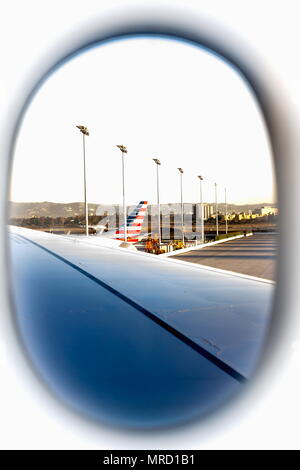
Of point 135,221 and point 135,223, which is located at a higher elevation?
point 135,221

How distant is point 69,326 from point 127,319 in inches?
8.3

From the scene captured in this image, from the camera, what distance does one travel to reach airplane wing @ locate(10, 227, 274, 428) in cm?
113

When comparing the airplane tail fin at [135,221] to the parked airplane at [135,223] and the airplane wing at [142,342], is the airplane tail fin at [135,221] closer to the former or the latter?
the parked airplane at [135,223]

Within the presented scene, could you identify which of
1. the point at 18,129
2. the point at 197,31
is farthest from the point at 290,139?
the point at 18,129

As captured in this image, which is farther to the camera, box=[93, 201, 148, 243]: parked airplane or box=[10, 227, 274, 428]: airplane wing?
box=[93, 201, 148, 243]: parked airplane

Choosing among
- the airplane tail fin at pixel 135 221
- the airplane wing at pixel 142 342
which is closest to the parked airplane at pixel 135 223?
the airplane tail fin at pixel 135 221

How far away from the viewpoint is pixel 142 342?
1278 mm

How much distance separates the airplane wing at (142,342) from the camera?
1.13m

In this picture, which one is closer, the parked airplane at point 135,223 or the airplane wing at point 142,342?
the airplane wing at point 142,342

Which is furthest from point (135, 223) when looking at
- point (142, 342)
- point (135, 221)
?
point (142, 342)

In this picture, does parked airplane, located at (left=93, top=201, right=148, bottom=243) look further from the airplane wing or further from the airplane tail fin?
the airplane wing

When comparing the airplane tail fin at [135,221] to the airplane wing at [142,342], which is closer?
the airplane wing at [142,342]

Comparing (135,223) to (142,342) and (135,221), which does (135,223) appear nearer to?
(135,221)

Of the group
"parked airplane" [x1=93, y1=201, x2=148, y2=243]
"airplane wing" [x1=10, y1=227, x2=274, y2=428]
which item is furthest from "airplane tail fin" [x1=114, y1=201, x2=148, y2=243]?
"airplane wing" [x1=10, y1=227, x2=274, y2=428]
